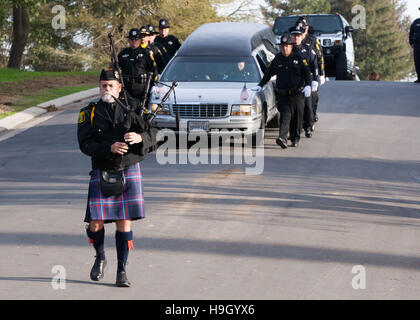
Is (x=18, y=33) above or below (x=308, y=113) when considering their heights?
below

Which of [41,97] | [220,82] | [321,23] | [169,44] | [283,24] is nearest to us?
[220,82]

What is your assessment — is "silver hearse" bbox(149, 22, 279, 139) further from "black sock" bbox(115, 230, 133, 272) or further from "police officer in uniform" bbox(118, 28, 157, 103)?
"black sock" bbox(115, 230, 133, 272)

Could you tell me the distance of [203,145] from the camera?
14703mm

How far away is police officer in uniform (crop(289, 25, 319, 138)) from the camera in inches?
577

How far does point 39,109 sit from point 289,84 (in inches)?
314

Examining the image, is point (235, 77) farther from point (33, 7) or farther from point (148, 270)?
point (33, 7)

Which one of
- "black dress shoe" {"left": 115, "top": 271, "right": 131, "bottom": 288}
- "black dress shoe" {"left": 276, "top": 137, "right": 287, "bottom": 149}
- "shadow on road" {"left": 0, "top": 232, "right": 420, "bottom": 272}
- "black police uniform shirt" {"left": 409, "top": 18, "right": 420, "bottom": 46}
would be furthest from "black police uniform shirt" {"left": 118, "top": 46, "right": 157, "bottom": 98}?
"black police uniform shirt" {"left": 409, "top": 18, "right": 420, "bottom": 46}

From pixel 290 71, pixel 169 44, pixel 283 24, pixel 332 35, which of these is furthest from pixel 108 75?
pixel 332 35

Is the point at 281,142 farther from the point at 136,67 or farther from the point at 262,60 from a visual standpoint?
the point at 136,67

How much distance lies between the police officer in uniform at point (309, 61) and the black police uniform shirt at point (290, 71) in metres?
0.21

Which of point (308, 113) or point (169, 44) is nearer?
point (308, 113)

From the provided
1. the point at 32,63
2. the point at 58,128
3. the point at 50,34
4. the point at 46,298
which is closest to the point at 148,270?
the point at 46,298

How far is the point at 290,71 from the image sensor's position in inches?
563
